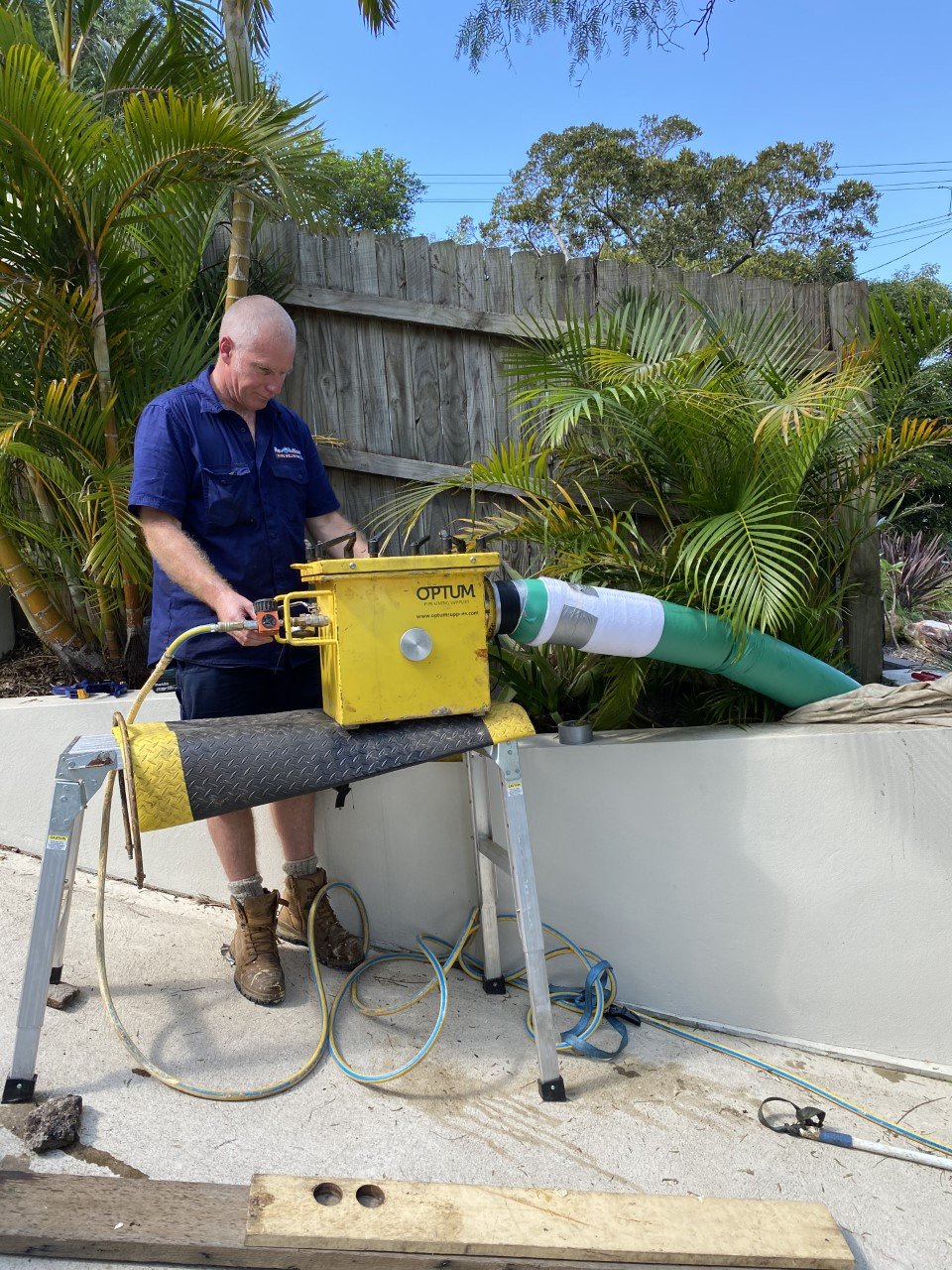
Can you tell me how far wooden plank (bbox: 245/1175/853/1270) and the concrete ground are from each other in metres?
0.11

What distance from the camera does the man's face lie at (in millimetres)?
2355

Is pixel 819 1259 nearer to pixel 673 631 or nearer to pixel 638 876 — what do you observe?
pixel 638 876

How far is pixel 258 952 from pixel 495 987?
69 cm

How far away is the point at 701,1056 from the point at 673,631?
3.76 ft

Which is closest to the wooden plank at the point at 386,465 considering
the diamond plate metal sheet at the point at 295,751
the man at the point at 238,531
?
the man at the point at 238,531

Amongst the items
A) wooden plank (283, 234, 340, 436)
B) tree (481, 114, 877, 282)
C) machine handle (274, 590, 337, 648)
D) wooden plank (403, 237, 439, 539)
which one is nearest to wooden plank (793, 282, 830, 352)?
wooden plank (403, 237, 439, 539)

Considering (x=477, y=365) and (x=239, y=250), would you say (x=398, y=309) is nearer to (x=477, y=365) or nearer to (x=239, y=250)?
(x=477, y=365)

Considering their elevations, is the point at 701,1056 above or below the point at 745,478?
below

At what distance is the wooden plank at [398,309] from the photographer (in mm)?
3527

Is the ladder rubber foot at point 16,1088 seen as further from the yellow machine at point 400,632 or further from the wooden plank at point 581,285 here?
the wooden plank at point 581,285

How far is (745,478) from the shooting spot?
9.06 feet

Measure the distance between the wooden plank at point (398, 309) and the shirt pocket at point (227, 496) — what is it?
1.36m

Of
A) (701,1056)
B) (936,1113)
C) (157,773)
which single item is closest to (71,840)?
(157,773)

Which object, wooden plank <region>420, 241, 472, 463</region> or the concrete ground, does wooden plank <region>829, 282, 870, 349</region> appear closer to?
wooden plank <region>420, 241, 472, 463</region>
